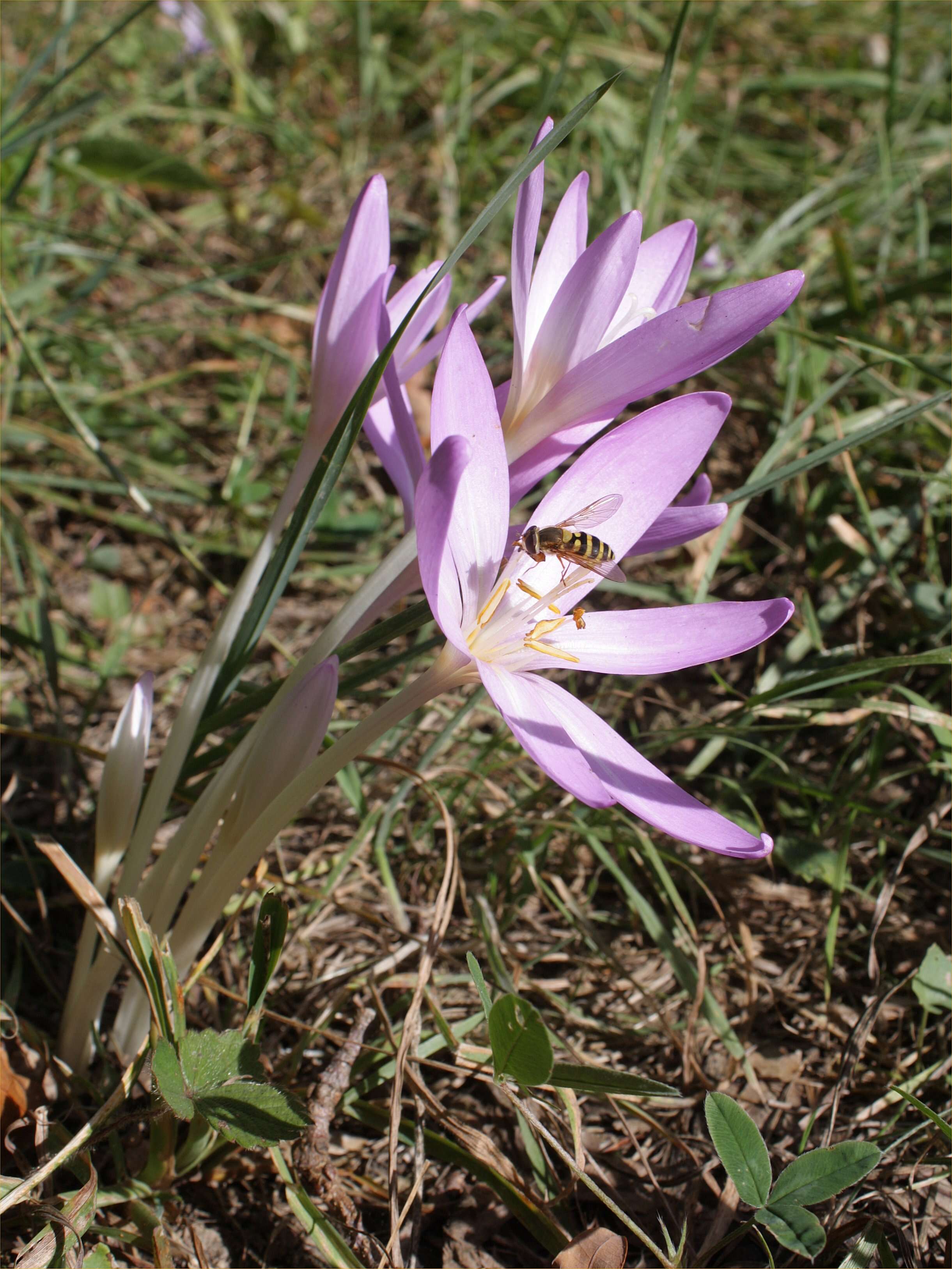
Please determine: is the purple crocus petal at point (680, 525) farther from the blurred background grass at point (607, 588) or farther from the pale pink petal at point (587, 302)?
the blurred background grass at point (607, 588)

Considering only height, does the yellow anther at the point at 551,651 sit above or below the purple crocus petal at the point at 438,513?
below

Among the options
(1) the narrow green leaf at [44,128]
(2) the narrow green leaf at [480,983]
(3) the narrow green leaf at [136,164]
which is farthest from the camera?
(3) the narrow green leaf at [136,164]

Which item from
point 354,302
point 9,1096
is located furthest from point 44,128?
point 9,1096

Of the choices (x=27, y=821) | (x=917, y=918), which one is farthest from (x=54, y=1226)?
(x=917, y=918)

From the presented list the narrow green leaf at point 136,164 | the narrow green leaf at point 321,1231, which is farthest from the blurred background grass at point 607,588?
the narrow green leaf at point 321,1231

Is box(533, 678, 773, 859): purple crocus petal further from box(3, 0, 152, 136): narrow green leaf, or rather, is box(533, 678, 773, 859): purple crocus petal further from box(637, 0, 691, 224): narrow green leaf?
box(3, 0, 152, 136): narrow green leaf

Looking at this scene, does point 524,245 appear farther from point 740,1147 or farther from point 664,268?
point 740,1147

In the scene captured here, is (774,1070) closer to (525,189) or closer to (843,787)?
(843,787)
